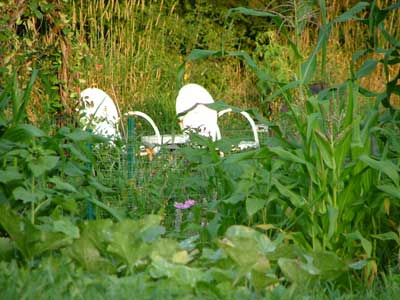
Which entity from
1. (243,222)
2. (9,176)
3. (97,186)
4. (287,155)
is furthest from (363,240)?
(9,176)

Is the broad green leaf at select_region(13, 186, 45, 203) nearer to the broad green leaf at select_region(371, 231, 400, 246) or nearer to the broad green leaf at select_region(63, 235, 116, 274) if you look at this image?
the broad green leaf at select_region(63, 235, 116, 274)

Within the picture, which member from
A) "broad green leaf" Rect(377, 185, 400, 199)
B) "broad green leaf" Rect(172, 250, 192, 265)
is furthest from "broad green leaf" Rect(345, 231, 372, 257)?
"broad green leaf" Rect(172, 250, 192, 265)

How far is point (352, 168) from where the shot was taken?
380 centimetres

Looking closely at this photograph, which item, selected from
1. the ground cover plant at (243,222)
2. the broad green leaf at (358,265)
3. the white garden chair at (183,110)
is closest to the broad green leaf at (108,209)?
the ground cover plant at (243,222)

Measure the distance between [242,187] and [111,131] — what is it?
4.70m

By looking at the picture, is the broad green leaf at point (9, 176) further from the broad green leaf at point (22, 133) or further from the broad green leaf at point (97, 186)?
the broad green leaf at point (97, 186)

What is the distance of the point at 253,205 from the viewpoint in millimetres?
3771

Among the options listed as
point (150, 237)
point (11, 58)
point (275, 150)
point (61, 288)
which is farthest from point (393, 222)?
point (11, 58)

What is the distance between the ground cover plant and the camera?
9.98ft

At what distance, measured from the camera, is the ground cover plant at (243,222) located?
304 cm

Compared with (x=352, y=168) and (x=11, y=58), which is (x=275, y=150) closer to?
(x=352, y=168)

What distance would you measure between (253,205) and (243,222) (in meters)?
0.34

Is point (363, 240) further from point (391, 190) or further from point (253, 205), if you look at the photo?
point (253, 205)

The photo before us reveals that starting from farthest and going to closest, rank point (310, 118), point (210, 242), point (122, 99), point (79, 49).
A: 1. point (122, 99)
2. point (79, 49)
3. point (210, 242)
4. point (310, 118)
